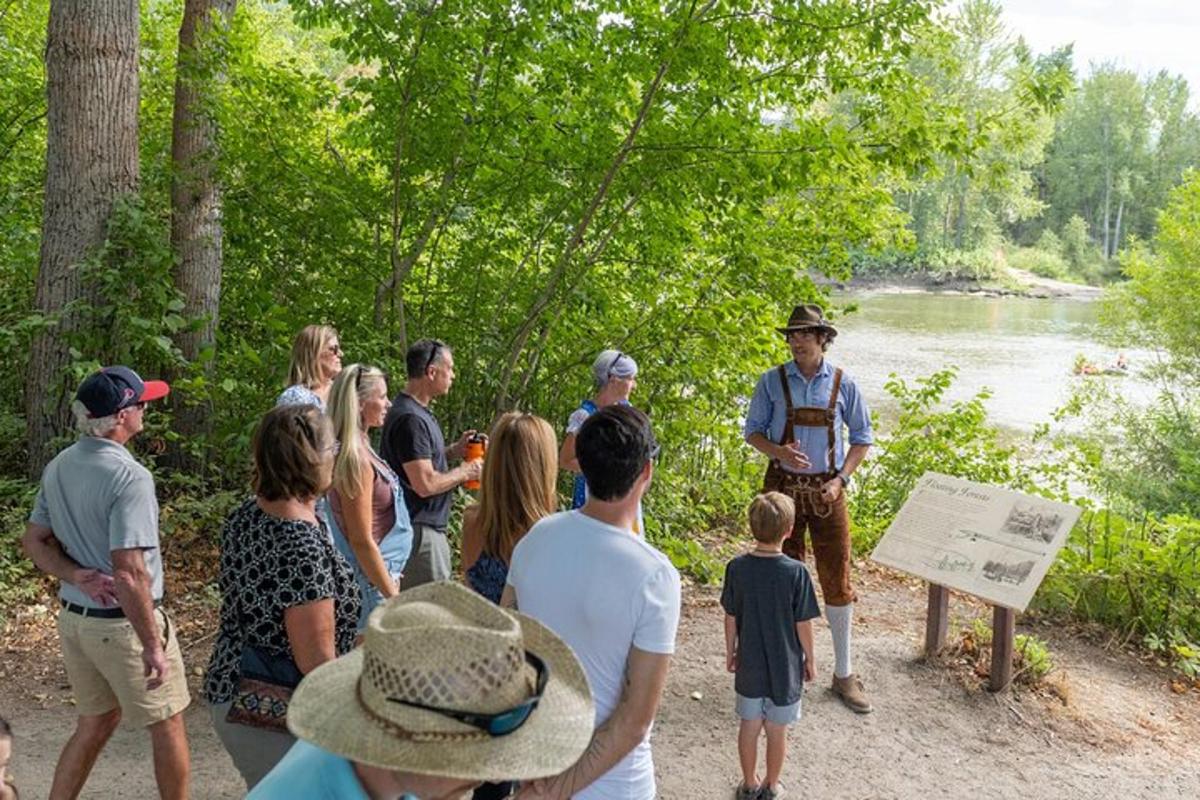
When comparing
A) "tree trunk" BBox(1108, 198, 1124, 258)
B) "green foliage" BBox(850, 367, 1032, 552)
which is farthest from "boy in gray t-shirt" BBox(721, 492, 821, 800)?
"tree trunk" BBox(1108, 198, 1124, 258)

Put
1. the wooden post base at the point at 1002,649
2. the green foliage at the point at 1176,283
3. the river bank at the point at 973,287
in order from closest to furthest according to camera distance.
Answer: the wooden post base at the point at 1002,649, the green foliage at the point at 1176,283, the river bank at the point at 973,287

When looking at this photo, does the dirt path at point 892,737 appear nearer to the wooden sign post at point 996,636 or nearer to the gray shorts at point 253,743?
the wooden sign post at point 996,636

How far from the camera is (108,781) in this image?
3.78 metres

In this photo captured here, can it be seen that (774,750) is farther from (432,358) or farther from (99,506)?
(99,506)

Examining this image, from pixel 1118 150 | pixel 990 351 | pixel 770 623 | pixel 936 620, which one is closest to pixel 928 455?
pixel 936 620

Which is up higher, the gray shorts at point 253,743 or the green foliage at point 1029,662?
the gray shorts at point 253,743

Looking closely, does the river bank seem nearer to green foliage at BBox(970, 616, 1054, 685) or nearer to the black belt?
green foliage at BBox(970, 616, 1054, 685)

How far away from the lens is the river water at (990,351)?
19.5 m

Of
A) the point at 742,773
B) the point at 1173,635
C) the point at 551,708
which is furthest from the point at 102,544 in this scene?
the point at 1173,635

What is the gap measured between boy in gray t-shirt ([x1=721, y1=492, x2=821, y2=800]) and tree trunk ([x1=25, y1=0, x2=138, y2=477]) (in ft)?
15.3

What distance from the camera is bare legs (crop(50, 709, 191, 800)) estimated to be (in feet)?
10.3

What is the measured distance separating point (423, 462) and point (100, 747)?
144 centimetres

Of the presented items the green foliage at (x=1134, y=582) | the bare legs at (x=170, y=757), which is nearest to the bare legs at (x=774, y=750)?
the bare legs at (x=170, y=757)

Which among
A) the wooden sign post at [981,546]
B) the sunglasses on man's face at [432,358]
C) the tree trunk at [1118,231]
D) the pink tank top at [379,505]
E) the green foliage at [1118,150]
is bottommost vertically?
the wooden sign post at [981,546]
